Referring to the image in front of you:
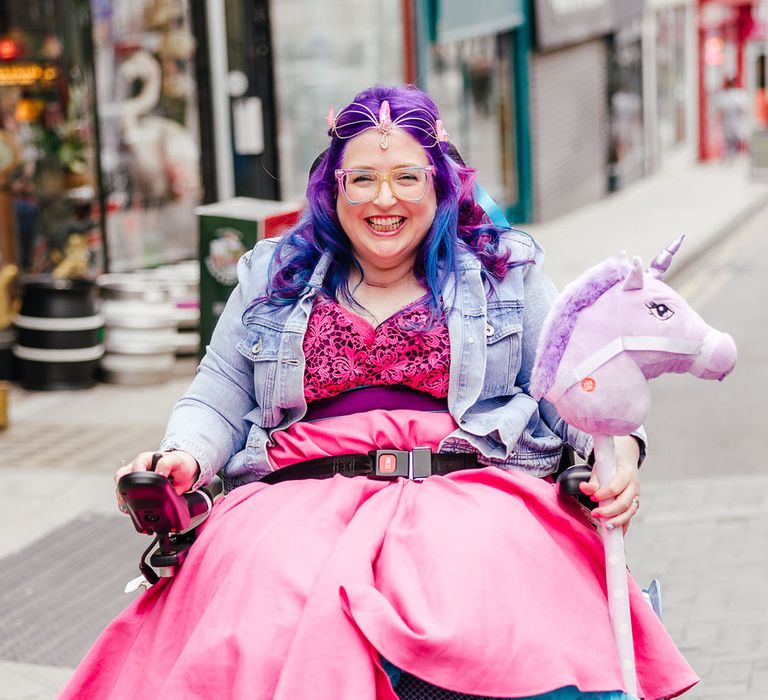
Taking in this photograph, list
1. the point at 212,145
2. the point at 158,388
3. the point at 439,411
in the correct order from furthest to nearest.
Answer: the point at 212,145 < the point at 158,388 < the point at 439,411

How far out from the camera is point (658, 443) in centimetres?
741

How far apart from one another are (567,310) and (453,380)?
41 cm

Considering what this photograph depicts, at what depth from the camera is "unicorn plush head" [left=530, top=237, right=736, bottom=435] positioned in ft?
8.61

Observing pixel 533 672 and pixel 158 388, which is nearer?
pixel 533 672

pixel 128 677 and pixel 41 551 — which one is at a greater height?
pixel 128 677

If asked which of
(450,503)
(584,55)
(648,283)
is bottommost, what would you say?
(450,503)

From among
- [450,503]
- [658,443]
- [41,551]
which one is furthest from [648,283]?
[658,443]

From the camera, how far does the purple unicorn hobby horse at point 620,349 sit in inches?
103

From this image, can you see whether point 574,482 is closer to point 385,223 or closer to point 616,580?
point 616,580

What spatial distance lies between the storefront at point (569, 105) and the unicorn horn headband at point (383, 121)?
1515cm

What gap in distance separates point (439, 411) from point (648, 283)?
23.3 inches

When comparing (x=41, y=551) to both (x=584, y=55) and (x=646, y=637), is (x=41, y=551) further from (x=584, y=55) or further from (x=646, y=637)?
(x=584, y=55)

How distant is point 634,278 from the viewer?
8.52 ft

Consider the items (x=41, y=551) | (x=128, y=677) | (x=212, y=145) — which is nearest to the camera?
(x=128, y=677)
